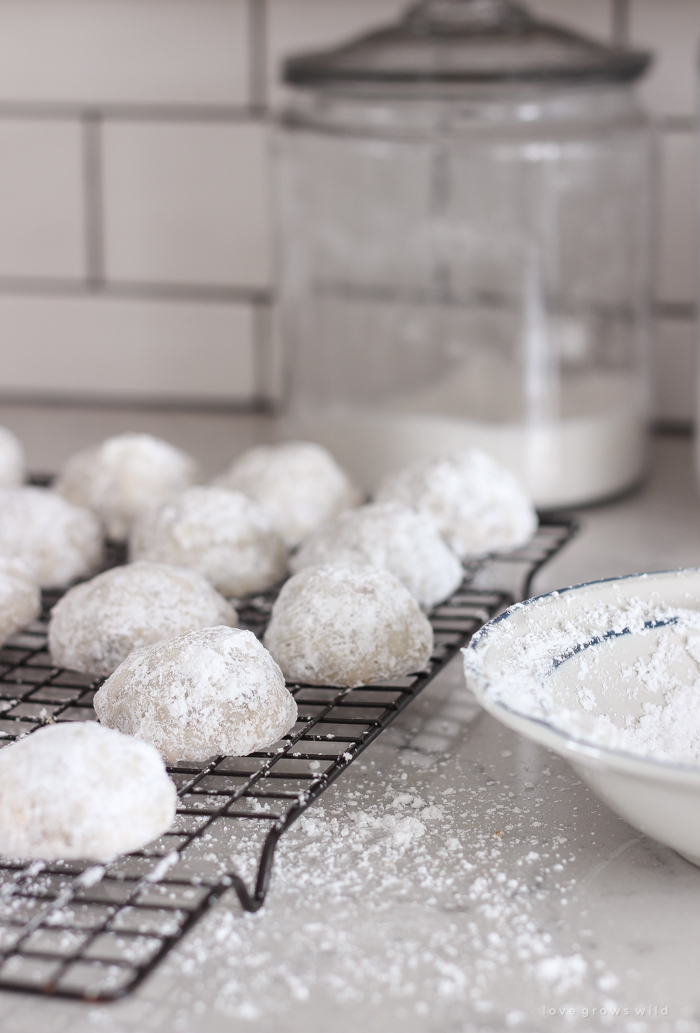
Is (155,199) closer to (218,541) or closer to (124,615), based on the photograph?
(218,541)

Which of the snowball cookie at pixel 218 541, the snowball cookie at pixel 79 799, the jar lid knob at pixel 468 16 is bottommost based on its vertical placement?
the snowball cookie at pixel 79 799

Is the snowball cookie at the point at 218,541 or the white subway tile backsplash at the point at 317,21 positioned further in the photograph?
the white subway tile backsplash at the point at 317,21

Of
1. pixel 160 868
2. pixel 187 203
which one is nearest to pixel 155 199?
pixel 187 203

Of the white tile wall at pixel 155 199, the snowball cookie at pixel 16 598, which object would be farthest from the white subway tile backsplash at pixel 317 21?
the snowball cookie at pixel 16 598

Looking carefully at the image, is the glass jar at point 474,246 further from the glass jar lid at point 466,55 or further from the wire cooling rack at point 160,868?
the wire cooling rack at point 160,868

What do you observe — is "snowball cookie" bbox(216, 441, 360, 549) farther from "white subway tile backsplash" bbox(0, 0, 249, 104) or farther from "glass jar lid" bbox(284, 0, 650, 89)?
"white subway tile backsplash" bbox(0, 0, 249, 104)

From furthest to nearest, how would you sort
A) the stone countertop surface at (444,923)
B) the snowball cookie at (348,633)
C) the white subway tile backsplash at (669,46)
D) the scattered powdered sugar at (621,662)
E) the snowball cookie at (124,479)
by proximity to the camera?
the white subway tile backsplash at (669,46), the snowball cookie at (124,479), the snowball cookie at (348,633), the scattered powdered sugar at (621,662), the stone countertop surface at (444,923)

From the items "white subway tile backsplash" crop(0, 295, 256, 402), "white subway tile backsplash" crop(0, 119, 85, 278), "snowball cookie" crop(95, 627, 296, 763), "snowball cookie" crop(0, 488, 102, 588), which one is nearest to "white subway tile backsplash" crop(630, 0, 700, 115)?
"white subway tile backsplash" crop(0, 295, 256, 402)
